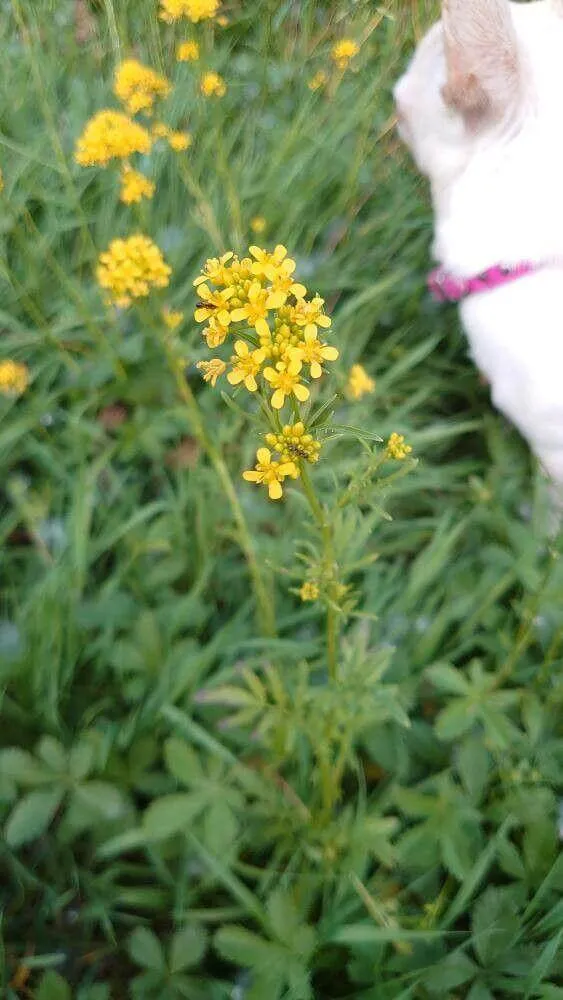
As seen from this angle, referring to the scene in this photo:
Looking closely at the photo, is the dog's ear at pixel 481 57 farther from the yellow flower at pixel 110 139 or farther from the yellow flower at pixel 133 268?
the yellow flower at pixel 133 268

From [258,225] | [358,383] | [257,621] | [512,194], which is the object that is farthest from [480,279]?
[257,621]

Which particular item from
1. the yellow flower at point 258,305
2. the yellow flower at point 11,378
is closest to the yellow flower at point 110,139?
the yellow flower at point 11,378

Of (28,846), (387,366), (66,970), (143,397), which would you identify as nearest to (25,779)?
(28,846)

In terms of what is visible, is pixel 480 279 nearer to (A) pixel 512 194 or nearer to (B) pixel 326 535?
(A) pixel 512 194

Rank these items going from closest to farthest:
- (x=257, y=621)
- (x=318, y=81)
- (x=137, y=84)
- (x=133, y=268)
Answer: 1. (x=133, y=268)
2. (x=137, y=84)
3. (x=257, y=621)
4. (x=318, y=81)

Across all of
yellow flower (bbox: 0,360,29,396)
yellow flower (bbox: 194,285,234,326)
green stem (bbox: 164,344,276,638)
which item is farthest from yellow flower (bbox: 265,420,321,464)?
yellow flower (bbox: 0,360,29,396)

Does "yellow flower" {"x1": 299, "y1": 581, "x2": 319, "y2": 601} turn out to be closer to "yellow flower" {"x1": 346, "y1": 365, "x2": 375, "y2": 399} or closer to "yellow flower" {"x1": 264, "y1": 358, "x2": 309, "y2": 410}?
"yellow flower" {"x1": 264, "y1": 358, "x2": 309, "y2": 410}
